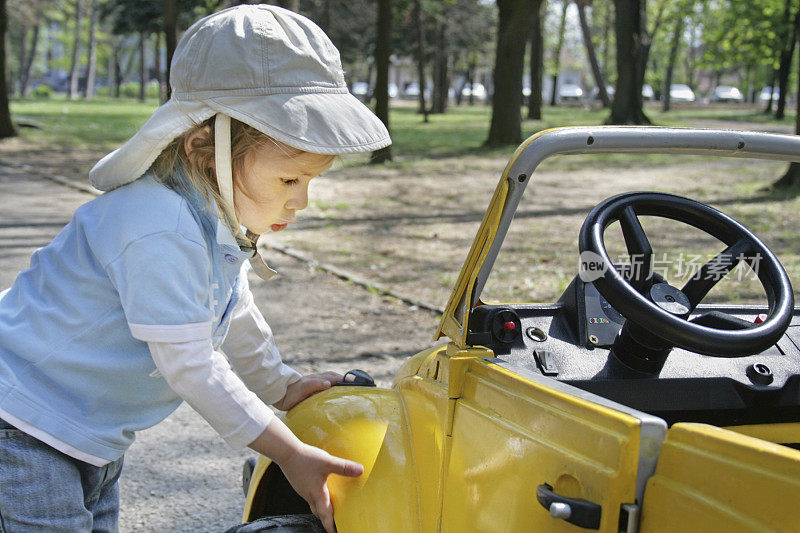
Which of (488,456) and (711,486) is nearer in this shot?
(711,486)

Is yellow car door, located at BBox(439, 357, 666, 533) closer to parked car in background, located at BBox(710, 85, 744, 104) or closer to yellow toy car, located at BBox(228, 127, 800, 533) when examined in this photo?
yellow toy car, located at BBox(228, 127, 800, 533)

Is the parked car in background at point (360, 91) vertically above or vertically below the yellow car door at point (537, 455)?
above

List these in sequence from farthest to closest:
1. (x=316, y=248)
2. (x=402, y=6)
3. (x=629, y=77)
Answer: (x=402, y=6)
(x=629, y=77)
(x=316, y=248)

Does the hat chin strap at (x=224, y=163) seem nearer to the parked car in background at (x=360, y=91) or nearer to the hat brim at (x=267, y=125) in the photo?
the hat brim at (x=267, y=125)

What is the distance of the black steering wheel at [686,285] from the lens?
1.68 m

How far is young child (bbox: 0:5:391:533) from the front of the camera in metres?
1.68

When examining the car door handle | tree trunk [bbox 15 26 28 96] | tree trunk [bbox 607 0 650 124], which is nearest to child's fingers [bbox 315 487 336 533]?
the car door handle

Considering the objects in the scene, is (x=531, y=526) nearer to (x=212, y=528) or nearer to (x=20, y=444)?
(x=20, y=444)

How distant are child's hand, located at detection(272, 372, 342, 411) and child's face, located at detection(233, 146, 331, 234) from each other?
0.59m

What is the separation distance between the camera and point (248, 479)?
2.34 m

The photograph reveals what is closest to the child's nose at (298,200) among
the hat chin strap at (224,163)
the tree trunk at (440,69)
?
the hat chin strap at (224,163)

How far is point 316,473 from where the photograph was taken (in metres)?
1.78

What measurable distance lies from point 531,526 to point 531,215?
8.56 meters

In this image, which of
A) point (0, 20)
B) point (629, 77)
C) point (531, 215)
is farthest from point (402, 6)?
point (531, 215)
